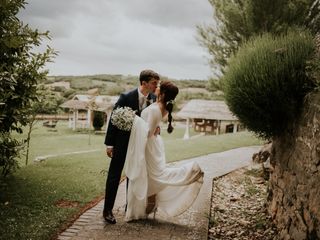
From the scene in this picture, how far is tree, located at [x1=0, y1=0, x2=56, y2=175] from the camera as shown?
22.0 ft

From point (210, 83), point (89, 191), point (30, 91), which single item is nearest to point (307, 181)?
point (89, 191)

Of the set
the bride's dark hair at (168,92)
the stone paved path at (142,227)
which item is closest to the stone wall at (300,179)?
the stone paved path at (142,227)

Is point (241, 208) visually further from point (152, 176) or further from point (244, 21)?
point (244, 21)

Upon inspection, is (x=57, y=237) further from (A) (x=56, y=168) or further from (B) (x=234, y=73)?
(A) (x=56, y=168)

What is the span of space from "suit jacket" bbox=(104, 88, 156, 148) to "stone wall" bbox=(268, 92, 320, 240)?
7.90 ft

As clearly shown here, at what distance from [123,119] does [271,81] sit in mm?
2211

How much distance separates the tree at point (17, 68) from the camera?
6691 mm

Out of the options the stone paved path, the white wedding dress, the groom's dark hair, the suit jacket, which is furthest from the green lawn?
the groom's dark hair

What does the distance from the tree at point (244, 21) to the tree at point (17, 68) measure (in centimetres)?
1068

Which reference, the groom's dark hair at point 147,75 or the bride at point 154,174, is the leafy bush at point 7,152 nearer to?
the bride at point 154,174

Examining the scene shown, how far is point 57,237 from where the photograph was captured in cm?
484

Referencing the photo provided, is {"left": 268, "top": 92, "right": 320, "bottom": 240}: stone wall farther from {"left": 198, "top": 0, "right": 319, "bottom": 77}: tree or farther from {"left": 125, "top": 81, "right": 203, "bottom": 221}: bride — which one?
{"left": 198, "top": 0, "right": 319, "bottom": 77}: tree

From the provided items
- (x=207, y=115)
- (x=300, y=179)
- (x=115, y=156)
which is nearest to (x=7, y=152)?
(x=115, y=156)

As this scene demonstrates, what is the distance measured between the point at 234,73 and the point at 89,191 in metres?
4.19
